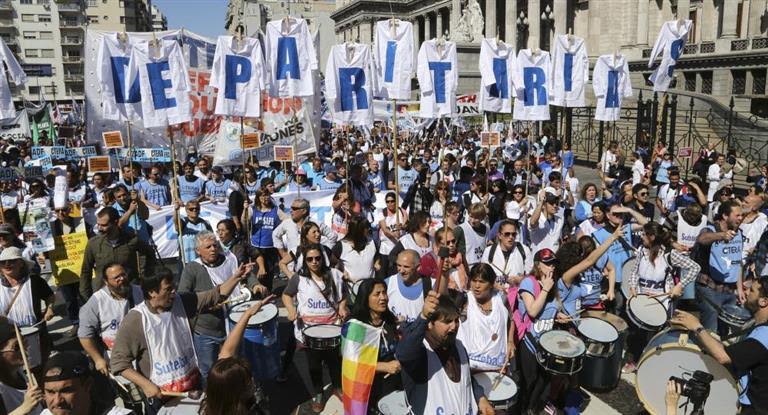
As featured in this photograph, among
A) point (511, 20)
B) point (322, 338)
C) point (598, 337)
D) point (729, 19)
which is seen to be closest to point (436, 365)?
point (322, 338)

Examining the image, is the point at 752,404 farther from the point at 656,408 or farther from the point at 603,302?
the point at 603,302

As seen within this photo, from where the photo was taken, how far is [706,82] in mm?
37875

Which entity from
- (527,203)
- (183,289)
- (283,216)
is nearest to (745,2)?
(527,203)

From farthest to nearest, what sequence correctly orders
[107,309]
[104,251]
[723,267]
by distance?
1. [723,267]
2. [104,251]
3. [107,309]

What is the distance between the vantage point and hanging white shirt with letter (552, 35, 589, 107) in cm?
991

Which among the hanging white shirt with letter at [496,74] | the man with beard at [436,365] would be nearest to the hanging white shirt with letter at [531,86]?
the hanging white shirt with letter at [496,74]

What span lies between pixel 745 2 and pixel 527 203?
39657mm

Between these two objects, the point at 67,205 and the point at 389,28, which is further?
the point at 389,28

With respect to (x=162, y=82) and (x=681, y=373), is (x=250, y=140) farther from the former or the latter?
(x=681, y=373)

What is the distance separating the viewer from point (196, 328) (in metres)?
4.91

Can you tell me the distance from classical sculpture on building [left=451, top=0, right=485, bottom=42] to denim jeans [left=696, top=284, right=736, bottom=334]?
34.3m

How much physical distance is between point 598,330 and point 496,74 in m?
5.49

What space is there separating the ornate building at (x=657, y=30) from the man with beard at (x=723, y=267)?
2148 centimetres

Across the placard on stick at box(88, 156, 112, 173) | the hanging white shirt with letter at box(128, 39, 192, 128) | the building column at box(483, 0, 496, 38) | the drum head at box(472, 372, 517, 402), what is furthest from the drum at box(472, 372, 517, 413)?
the building column at box(483, 0, 496, 38)
